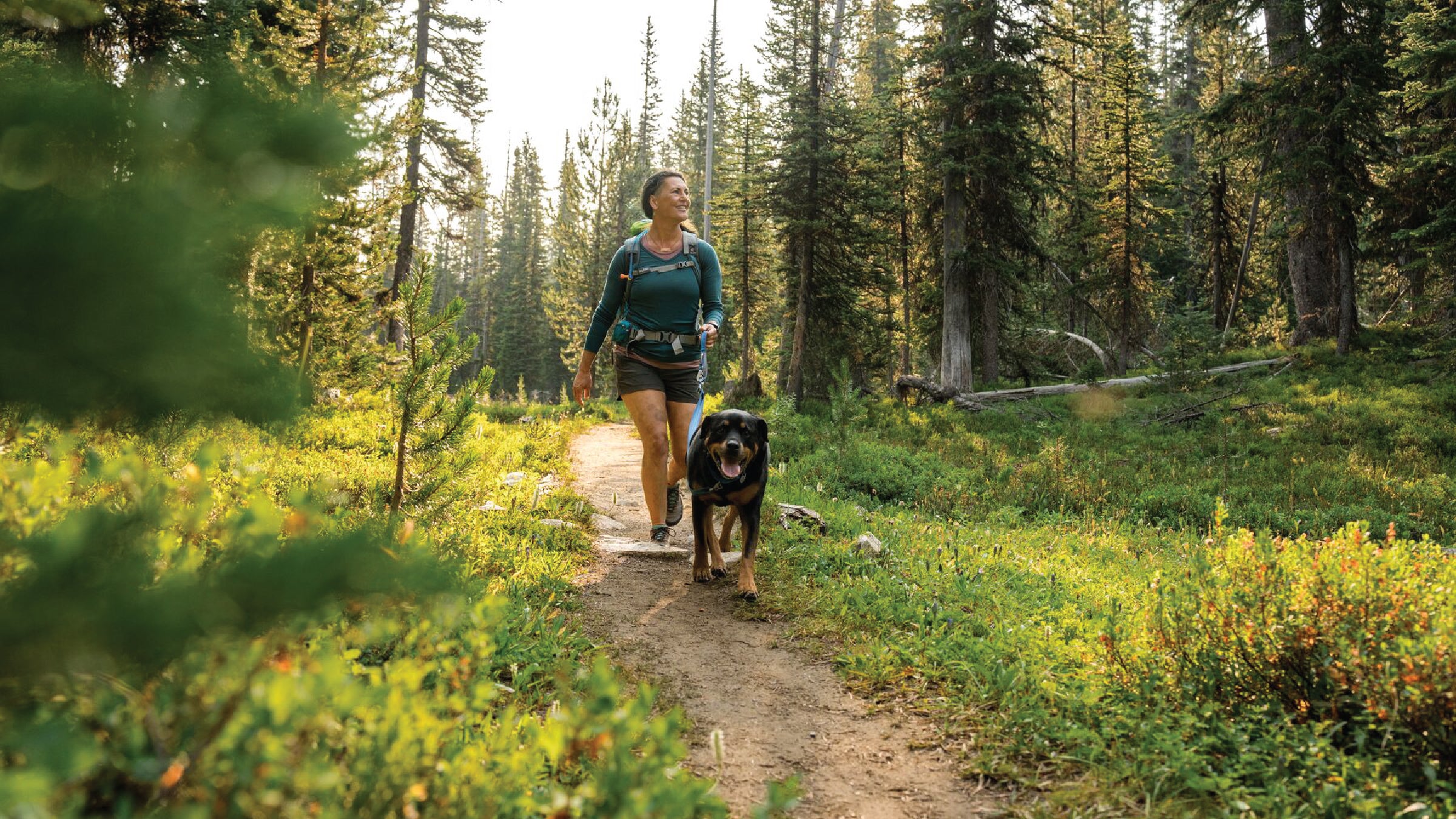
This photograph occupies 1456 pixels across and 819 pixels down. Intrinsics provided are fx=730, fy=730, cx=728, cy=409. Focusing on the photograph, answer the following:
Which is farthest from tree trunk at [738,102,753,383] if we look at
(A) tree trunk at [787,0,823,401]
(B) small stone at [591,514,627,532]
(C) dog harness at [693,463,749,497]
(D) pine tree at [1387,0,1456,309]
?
(C) dog harness at [693,463,749,497]

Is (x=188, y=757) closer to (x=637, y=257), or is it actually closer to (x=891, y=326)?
(x=637, y=257)

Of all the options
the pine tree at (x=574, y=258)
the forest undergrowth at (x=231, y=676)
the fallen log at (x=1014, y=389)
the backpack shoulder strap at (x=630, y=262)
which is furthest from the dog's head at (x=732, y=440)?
the pine tree at (x=574, y=258)

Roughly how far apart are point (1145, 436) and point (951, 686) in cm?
1103

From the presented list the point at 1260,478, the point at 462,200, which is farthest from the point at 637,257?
the point at 462,200

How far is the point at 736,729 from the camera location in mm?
3504

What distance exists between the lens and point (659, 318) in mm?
5633

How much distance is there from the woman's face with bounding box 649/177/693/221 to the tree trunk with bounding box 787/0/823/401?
49.0 feet

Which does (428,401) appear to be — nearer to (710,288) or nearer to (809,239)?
(710,288)

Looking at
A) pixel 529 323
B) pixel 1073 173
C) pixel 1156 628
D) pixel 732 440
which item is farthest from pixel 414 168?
pixel 529 323

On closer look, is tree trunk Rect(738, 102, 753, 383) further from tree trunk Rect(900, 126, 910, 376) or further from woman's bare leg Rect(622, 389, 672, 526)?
woman's bare leg Rect(622, 389, 672, 526)

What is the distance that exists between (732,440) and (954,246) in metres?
15.0

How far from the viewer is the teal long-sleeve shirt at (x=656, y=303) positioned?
5.61 meters

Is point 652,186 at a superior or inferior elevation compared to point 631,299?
superior

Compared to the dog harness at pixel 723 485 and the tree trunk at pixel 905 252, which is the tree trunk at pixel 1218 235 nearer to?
the tree trunk at pixel 905 252
